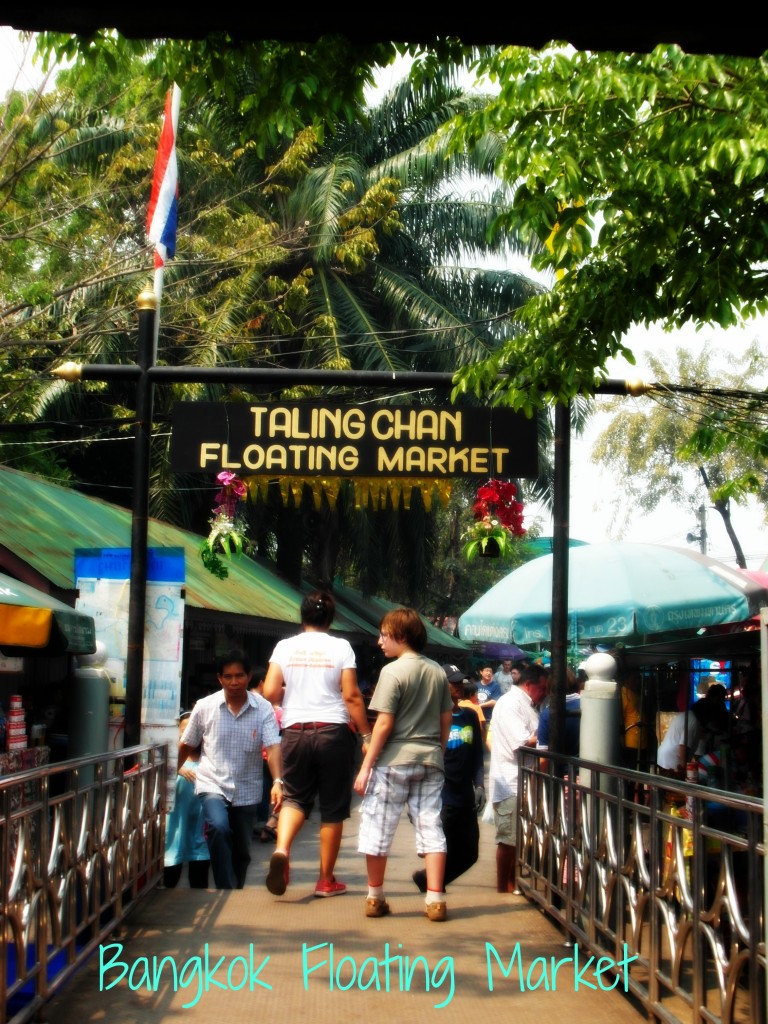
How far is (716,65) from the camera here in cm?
683

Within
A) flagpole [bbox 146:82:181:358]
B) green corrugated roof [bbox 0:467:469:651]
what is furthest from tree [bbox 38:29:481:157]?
green corrugated roof [bbox 0:467:469:651]

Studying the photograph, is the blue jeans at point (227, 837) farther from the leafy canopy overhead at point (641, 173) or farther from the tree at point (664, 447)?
the tree at point (664, 447)

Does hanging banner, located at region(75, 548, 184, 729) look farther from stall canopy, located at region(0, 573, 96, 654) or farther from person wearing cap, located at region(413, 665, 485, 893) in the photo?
person wearing cap, located at region(413, 665, 485, 893)

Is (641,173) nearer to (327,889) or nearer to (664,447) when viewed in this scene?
(327,889)

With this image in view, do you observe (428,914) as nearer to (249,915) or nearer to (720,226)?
(249,915)

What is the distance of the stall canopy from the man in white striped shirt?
107 centimetres

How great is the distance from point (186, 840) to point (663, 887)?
4.44 meters

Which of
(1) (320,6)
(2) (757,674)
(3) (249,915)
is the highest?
(1) (320,6)

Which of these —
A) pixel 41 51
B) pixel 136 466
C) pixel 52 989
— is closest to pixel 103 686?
pixel 136 466

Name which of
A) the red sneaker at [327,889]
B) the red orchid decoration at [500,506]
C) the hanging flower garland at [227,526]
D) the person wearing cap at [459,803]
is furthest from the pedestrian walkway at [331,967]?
the hanging flower garland at [227,526]

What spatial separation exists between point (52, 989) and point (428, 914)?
2691mm

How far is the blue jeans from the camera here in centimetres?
824

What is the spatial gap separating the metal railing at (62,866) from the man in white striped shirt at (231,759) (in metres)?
0.63

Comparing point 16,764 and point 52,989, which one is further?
point 16,764
